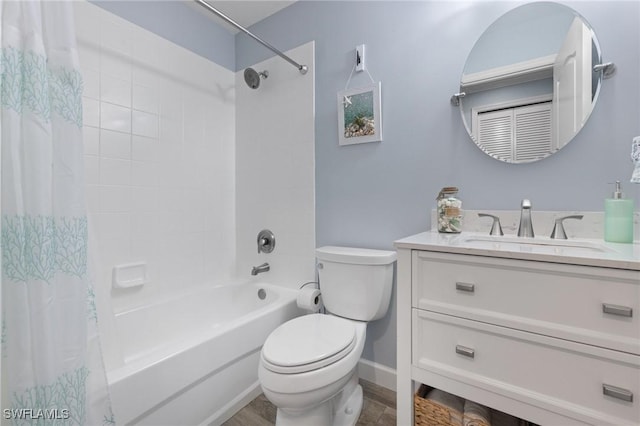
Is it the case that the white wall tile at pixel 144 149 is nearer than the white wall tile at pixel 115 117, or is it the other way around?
the white wall tile at pixel 115 117

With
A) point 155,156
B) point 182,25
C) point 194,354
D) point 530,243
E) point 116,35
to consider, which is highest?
point 182,25

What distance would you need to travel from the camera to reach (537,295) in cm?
81

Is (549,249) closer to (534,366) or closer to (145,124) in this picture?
(534,366)

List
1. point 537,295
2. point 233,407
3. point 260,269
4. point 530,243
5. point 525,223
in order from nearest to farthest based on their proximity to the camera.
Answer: point 537,295 → point 530,243 → point 525,223 → point 233,407 → point 260,269

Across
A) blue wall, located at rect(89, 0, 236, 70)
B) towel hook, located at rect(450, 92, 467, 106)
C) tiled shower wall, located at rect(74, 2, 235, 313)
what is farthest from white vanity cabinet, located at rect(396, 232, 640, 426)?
blue wall, located at rect(89, 0, 236, 70)

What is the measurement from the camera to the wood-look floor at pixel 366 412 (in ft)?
4.28

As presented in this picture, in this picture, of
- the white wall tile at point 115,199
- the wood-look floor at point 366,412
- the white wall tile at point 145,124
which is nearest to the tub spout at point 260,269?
the wood-look floor at point 366,412

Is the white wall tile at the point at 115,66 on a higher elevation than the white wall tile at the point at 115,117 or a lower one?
higher

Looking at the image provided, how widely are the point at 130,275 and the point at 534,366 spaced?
1.87 m

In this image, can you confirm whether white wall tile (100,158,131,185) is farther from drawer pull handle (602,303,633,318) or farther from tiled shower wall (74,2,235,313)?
drawer pull handle (602,303,633,318)

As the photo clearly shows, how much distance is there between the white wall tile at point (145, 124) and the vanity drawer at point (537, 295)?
1662 mm

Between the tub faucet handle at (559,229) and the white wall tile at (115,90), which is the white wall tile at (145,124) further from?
the tub faucet handle at (559,229)

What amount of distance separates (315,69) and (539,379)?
1.82 m

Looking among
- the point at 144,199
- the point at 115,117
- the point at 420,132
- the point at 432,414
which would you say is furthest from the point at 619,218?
the point at 115,117
